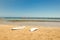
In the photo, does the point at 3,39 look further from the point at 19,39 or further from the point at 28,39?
the point at 28,39

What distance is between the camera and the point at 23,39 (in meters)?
4.73

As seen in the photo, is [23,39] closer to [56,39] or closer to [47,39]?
[47,39]

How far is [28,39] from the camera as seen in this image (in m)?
4.75

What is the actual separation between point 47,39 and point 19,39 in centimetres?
98

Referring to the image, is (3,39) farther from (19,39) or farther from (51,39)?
(51,39)

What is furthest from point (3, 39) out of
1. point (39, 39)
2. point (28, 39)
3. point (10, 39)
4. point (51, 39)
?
point (51, 39)

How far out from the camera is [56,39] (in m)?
4.77

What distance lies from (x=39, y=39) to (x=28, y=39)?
386mm

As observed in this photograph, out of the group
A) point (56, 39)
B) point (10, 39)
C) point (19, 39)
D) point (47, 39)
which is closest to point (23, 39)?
point (19, 39)

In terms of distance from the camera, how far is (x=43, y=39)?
4.75 meters

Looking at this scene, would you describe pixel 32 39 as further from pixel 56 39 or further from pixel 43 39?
pixel 56 39

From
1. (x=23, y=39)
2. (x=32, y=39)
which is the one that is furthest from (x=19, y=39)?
(x=32, y=39)

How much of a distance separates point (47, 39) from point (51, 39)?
0.14m

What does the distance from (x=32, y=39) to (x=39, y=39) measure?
0.25 meters
